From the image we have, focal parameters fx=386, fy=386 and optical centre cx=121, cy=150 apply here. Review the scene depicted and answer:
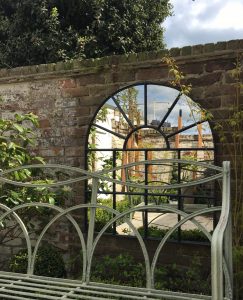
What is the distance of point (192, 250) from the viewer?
346 centimetres

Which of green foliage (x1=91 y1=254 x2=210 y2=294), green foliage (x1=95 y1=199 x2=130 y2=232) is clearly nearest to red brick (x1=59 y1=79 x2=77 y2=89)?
green foliage (x1=95 y1=199 x2=130 y2=232)

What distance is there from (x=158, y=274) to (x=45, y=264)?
105 centimetres

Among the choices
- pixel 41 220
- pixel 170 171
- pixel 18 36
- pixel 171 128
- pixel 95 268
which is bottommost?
pixel 95 268

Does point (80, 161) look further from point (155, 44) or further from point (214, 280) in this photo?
point (155, 44)

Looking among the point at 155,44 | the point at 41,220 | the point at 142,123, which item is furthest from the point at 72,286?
the point at 155,44

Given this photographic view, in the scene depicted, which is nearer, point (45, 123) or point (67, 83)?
point (67, 83)

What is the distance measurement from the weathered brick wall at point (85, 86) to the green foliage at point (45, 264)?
59cm

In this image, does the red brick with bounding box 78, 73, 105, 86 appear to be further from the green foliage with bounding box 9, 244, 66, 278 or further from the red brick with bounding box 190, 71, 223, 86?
the green foliage with bounding box 9, 244, 66, 278

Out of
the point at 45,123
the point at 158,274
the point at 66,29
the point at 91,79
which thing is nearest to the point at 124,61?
the point at 91,79

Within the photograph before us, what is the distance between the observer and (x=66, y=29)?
7992 millimetres

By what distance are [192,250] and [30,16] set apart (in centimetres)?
632

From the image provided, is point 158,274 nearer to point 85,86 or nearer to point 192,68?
point 192,68

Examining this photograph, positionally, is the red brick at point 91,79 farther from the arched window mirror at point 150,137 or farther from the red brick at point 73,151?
the red brick at point 73,151

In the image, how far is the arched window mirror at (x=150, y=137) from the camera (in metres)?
3.62
